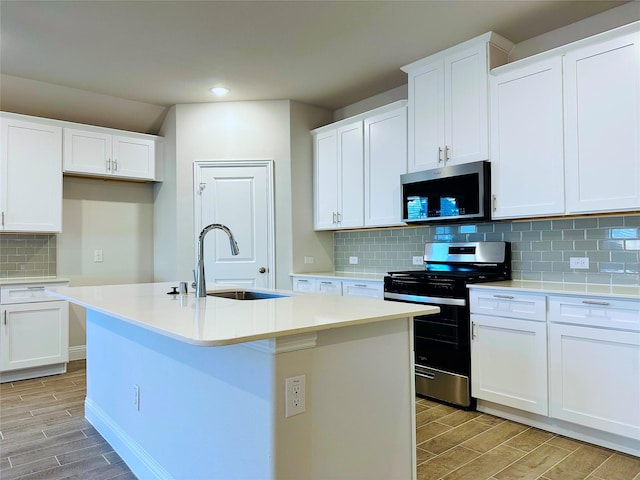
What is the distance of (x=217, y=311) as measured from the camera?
5.86ft

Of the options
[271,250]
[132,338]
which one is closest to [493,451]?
[132,338]

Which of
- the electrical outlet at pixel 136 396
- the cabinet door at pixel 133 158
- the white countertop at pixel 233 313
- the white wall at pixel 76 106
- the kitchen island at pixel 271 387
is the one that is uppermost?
the white wall at pixel 76 106

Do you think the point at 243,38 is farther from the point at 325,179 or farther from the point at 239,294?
the point at 239,294

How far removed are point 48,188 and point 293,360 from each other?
12.3ft

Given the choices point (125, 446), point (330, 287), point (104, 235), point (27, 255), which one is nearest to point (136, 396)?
point (125, 446)

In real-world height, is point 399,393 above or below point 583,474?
above

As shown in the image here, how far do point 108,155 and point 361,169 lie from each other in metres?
2.60

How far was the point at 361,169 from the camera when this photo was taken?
4277 mm

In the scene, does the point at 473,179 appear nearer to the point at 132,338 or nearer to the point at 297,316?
the point at 297,316

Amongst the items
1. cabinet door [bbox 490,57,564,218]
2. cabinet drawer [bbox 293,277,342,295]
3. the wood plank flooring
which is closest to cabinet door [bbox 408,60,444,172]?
cabinet door [bbox 490,57,564,218]

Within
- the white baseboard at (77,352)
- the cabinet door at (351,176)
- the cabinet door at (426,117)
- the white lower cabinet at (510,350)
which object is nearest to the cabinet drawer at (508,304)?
Answer: the white lower cabinet at (510,350)

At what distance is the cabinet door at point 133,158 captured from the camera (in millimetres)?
4625

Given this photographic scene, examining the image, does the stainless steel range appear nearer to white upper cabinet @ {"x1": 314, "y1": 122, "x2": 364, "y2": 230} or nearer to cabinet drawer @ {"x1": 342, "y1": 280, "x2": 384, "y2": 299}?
cabinet drawer @ {"x1": 342, "y1": 280, "x2": 384, "y2": 299}

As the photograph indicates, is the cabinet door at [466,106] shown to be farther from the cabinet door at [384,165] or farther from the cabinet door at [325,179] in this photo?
the cabinet door at [325,179]
